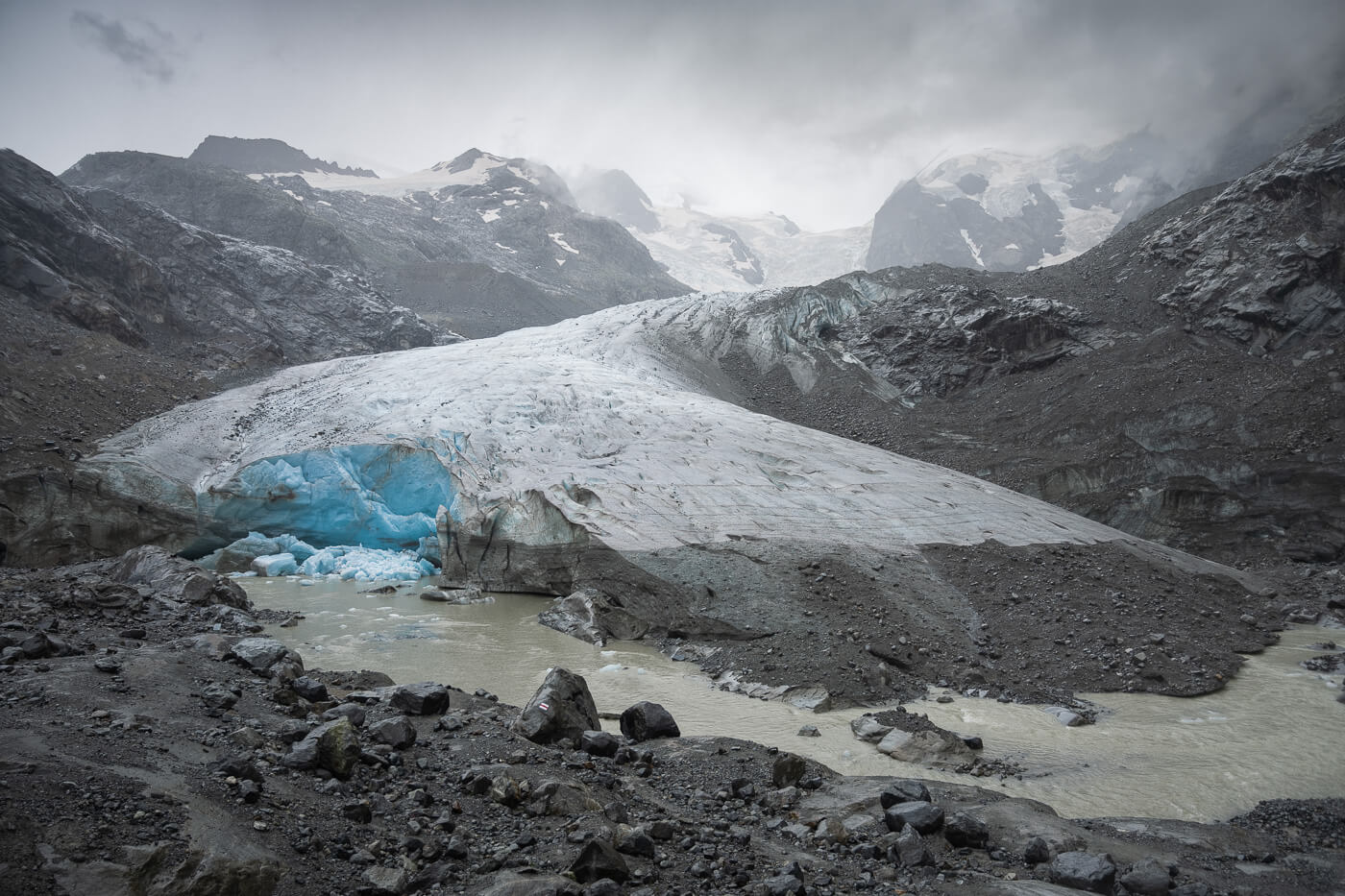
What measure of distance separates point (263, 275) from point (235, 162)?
326 feet

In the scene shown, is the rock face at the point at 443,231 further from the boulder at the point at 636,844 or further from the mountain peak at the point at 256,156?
the boulder at the point at 636,844

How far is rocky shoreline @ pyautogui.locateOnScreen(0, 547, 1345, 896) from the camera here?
3457 millimetres

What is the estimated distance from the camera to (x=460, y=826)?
Answer: 14.1 ft

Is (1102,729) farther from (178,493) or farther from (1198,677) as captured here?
(178,493)

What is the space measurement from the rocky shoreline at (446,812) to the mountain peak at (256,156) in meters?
139

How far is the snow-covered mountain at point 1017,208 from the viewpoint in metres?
113

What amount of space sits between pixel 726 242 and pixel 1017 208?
6031 cm

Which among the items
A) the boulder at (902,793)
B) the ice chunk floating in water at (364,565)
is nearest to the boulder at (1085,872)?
the boulder at (902,793)

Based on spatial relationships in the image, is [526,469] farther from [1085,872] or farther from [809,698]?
[1085,872]

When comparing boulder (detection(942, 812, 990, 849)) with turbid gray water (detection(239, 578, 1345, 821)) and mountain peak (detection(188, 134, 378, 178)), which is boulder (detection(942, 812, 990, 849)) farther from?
→ mountain peak (detection(188, 134, 378, 178))

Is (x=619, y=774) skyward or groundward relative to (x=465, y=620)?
skyward

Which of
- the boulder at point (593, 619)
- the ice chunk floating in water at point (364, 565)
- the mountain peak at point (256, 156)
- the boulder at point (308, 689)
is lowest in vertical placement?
the ice chunk floating in water at point (364, 565)

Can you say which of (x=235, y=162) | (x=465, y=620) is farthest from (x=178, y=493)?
(x=235, y=162)

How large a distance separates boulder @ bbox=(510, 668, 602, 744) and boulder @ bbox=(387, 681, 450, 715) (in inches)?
31.1
